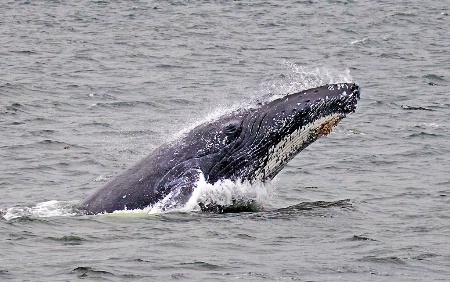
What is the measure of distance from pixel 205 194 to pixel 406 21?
113 ft

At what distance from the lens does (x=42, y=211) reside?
16156mm

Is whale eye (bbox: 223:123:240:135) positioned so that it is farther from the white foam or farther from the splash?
the white foam

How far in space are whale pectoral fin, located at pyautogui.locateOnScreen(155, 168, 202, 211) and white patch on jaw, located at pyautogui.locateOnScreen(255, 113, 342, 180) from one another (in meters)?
0.95

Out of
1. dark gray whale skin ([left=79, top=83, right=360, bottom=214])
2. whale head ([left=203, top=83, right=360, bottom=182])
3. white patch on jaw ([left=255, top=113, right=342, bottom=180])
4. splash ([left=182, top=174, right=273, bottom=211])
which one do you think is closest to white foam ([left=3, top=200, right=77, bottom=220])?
dark gray whale skin ([left=79, top=83, right=360, bottom=214])

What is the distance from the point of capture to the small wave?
614 inches

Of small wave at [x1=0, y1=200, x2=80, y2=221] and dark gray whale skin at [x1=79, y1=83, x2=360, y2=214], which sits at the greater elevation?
dark gray whale skin at [x1=79, y1=83, x2=360, y2=214]

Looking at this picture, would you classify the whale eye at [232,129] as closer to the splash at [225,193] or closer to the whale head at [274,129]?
the whale head at [274,129]

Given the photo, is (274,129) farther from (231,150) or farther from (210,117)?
(210,117)

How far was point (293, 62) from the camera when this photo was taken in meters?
37.0

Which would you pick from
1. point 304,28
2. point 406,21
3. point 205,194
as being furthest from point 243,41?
point 205,194

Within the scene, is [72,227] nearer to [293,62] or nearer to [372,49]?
[293,62]


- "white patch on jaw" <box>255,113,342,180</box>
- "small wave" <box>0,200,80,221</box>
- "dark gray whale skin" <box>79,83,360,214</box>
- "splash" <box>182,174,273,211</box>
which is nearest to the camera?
"dark gray whale skin" <box>79,83,360,214</box>

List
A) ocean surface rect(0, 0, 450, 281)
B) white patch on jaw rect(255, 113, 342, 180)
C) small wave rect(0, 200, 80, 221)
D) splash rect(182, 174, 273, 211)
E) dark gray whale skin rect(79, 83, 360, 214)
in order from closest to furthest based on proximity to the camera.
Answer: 1. ocean surface rect(0, 0, 450, 281)
2. dark gray whale skin rect(79, 83, 360, 214)
3. splash rect(182, 174, 273, 211)
4. white patch on jaw rect(255, 113, 342, 180)
5. small wave rect(0, 200, 80, 221)

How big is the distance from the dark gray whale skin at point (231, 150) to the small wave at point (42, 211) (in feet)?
1.51
